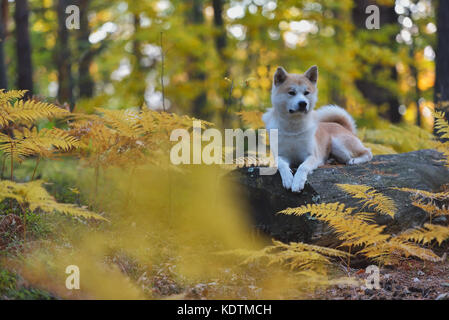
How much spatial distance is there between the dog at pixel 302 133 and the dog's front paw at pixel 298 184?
116 millimetres

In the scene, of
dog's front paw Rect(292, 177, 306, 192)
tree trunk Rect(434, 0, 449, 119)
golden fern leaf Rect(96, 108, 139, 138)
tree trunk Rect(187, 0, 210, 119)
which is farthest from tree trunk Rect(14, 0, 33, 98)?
tree trunk Rect(434, 0, 449, 119)

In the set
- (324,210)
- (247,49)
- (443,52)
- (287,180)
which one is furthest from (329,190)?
(247,49)

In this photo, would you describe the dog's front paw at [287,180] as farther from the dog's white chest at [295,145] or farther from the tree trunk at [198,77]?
the tree trunk at [198,77]

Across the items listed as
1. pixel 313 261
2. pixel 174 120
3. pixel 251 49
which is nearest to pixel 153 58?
pixel 251 49

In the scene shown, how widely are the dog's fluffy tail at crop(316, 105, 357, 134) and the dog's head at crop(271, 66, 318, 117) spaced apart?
1137 mm

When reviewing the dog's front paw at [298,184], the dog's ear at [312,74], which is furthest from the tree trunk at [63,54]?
the dog's front paw at [298,184]

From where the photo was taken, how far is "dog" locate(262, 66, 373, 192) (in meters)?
4.75

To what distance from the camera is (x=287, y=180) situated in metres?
4.29

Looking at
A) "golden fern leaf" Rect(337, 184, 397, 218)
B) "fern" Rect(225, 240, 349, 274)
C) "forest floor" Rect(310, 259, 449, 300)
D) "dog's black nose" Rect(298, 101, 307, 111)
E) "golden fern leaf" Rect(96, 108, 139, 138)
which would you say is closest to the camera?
"forest floor" Rect(310, 259, 449, 300)

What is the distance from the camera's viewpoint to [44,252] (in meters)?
3.43

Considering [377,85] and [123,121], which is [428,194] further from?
[377,85]

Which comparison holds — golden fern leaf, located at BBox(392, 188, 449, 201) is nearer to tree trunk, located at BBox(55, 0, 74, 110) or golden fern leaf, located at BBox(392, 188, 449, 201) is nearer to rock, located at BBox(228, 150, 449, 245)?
rock, located at BBox(228, 150, 449, 245)

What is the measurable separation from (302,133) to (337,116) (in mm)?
1355

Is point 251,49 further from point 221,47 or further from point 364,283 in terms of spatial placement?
point 364,283
